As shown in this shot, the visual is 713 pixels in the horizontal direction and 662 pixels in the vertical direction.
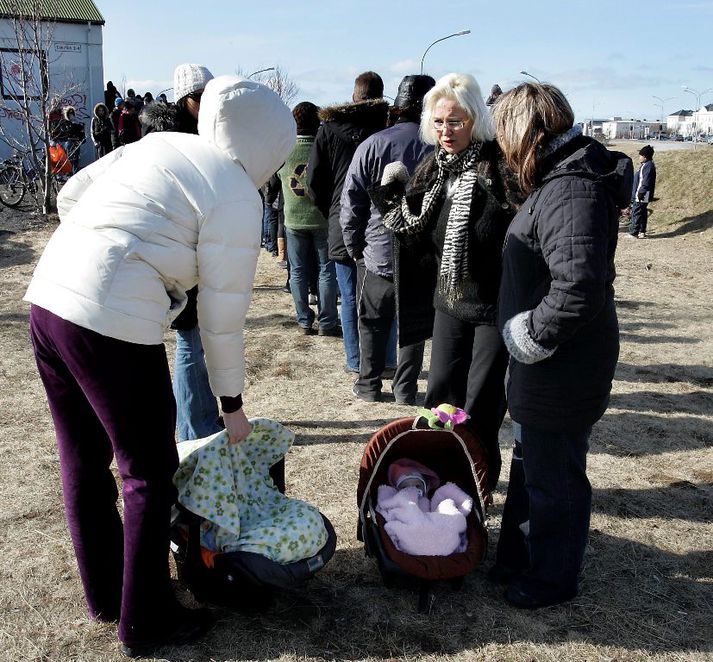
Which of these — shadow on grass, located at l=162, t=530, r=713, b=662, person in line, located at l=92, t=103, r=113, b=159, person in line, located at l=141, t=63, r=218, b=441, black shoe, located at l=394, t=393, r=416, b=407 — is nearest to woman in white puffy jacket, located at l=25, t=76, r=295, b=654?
shadow on grass, located at l=162, t=530, r=713, b=662

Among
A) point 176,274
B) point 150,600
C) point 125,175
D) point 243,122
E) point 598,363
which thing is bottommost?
point 150,600

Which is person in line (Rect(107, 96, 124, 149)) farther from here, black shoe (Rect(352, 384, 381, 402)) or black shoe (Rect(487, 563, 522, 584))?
black shoe (Rect(487, 563, 522, 584))

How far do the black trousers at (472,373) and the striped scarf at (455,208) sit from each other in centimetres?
17

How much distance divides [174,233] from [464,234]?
138cm

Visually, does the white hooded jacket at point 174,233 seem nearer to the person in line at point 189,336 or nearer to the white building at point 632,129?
the person in line at point 189,336

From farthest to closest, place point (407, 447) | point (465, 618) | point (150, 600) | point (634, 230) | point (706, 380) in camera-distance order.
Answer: point (634, 230) < point (706, 380) < point (407, 447) < point (465, 618) < point (150, 600)

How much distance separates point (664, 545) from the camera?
10.0 ft

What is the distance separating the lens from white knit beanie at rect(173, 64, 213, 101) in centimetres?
300

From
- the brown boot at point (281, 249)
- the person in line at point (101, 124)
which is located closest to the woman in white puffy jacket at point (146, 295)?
the brown boot at point (281, 249)

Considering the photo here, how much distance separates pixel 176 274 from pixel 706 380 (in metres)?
4.37

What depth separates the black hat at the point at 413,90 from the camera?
4039 mm

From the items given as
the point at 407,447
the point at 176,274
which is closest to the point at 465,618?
the point at 407,447

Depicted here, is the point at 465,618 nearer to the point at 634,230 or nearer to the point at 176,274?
the point at 176,274

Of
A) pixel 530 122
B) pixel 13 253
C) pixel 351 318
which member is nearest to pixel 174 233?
pixel 530 122
